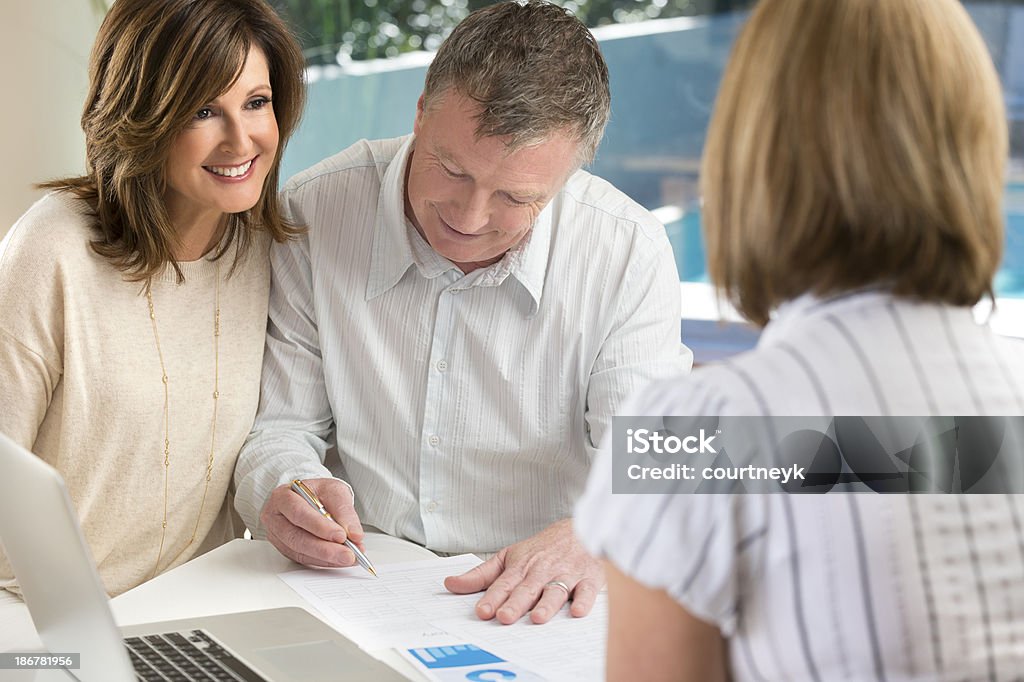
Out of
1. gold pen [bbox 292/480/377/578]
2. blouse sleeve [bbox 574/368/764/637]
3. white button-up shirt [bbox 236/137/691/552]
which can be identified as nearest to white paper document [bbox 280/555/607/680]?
gold pen [bbox 292/480/377/578]

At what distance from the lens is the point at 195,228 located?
1775 mm

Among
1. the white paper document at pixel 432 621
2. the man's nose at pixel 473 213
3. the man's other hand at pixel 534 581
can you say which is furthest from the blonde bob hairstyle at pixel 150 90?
the man's other hand at pixel 534 581

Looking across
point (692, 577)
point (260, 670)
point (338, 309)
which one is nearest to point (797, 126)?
point (692, 577)

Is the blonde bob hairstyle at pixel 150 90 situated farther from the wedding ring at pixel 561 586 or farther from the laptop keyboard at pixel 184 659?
the wedding ring at pixel 561 586

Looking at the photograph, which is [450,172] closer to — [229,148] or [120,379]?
[229,148]

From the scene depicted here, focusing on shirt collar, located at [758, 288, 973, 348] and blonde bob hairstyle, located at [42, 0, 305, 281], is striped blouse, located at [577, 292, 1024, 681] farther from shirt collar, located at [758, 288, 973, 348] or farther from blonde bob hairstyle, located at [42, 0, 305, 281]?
blonde bob hairstyle, located at [42, 0, 305, 281]

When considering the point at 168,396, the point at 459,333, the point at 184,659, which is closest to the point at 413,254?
the point at 459,333

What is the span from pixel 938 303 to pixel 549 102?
946 mm

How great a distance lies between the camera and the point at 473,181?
1.66m

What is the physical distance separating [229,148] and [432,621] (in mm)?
799

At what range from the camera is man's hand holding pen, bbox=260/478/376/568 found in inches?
58.9

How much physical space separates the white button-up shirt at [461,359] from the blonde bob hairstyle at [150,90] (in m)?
0.25

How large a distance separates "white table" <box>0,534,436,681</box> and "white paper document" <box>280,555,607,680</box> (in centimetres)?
4

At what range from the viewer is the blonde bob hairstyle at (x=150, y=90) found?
5.26 feet
